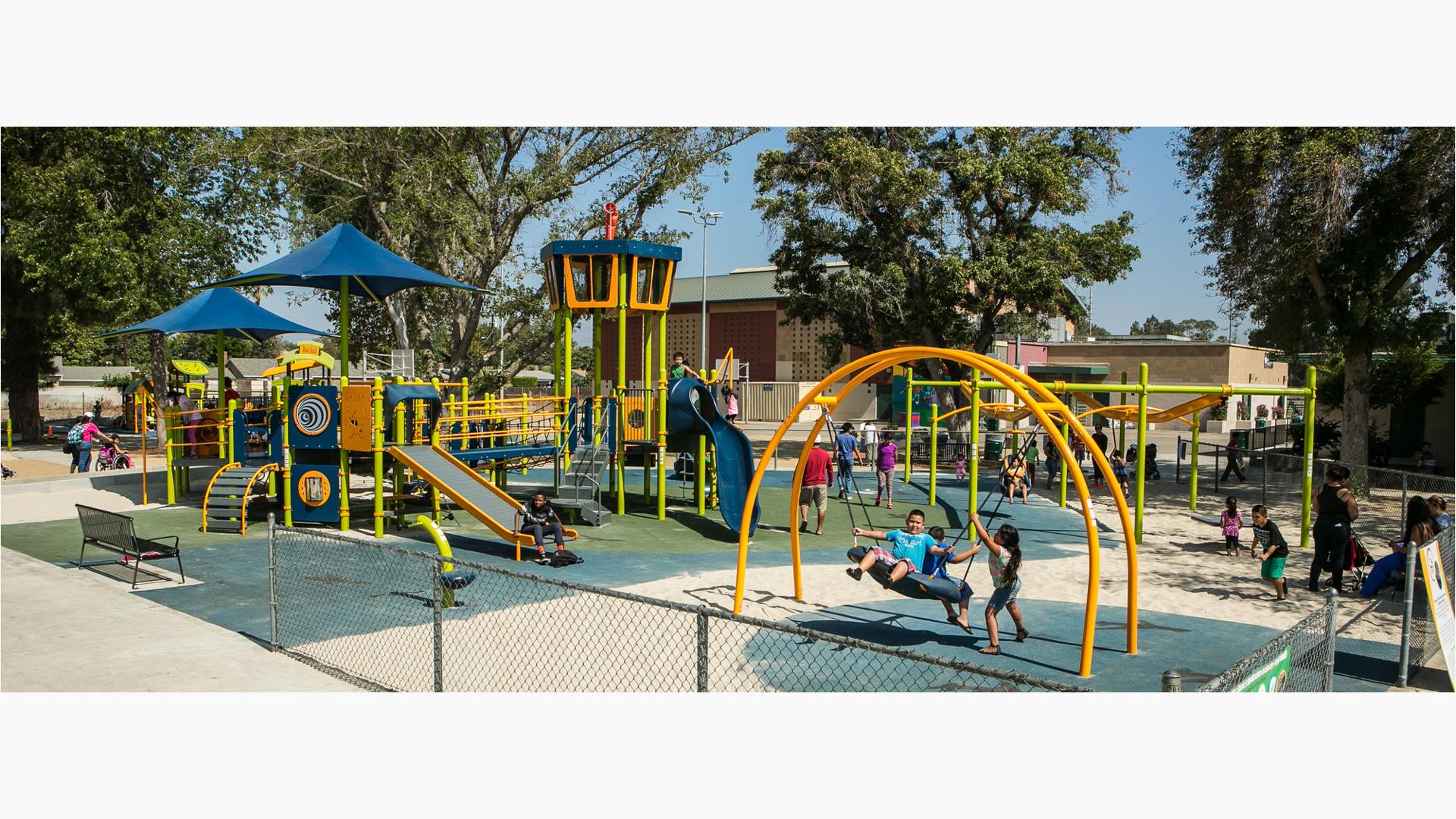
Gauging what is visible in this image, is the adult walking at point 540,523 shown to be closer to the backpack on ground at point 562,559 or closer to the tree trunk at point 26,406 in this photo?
the backpack on ground at point 562,559

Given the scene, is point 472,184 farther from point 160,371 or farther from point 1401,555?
point 1401,555

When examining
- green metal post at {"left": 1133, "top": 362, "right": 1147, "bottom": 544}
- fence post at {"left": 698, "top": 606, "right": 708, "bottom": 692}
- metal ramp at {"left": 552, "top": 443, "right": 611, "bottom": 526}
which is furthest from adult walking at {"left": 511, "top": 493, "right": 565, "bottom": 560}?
green metal post at {"left": 1133, "top": 362, "right": 1147, "bottom": 544}

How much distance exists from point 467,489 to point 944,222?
18.0 meters

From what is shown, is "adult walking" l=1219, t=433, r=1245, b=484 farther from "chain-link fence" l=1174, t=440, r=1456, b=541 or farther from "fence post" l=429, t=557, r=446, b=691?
"fence post" l=429, t=557, r=446, b=691

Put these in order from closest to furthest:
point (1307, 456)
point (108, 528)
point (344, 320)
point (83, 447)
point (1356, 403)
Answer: point (108, 528)
point (1307, 456)
point (344, 320)
point (1356, 403)
point (83, 447)

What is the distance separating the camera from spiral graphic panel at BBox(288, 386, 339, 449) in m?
15.3

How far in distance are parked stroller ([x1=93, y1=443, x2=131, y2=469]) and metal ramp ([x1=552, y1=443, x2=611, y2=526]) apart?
13.6 meters

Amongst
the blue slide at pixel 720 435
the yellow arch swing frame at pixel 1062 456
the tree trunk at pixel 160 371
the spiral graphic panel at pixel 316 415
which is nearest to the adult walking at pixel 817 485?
the blue slide at pixel 720 435

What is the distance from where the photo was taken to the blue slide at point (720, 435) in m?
Result: 15.4

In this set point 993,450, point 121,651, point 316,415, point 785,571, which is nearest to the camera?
point 121,651

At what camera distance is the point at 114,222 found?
27219mm

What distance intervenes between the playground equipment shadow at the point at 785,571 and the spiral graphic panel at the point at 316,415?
166 centimetres

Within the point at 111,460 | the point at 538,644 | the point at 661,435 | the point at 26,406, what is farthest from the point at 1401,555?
the point at 26,406

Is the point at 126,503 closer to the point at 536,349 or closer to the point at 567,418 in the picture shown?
the point at 567,418
